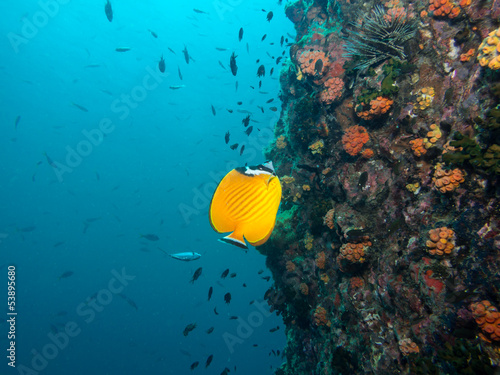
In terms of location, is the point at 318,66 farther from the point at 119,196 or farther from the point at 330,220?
the point at 119,196

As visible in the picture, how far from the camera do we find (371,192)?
164 inches

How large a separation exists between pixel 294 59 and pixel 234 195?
8.02 meters

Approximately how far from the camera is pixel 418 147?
343cm

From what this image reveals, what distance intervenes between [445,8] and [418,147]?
2.04 meters

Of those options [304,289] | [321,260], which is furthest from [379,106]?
[304,289]

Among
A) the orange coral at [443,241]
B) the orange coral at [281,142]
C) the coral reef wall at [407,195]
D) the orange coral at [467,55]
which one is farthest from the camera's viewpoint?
the orange coral at [281,142]

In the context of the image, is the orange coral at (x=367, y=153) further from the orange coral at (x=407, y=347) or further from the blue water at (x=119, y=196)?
the blue water at (x=119, y=196)

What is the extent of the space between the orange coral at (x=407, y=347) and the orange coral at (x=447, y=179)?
1.93m

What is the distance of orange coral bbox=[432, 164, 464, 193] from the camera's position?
8.98ft

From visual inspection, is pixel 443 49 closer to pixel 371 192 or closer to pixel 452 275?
pixel 371 192

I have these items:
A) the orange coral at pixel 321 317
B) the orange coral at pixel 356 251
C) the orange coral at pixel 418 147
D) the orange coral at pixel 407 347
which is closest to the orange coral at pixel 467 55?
the orange coral at pixel 418 147

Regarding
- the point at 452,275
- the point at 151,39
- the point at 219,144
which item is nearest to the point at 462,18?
the point at 452,275

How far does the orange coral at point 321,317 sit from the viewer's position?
5379mm

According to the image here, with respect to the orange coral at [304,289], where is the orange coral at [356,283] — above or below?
above
